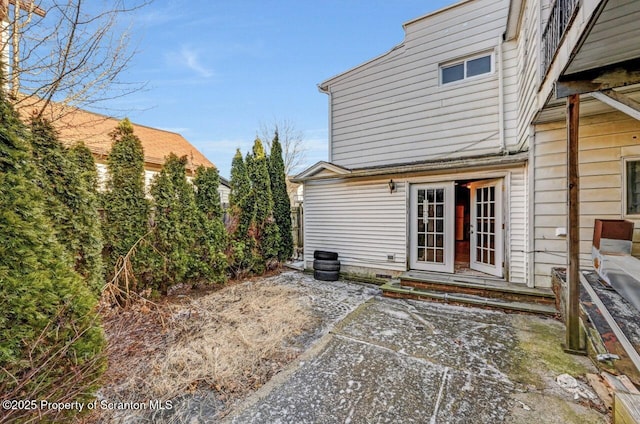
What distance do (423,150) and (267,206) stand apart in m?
4.18

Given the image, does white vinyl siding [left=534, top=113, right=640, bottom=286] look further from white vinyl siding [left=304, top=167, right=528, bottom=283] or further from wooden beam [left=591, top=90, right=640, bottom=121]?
wooden beam [left=591, top=90, right=640, bottom=121]

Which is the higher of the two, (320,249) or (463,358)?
(320,249)

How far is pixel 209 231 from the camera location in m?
5.79

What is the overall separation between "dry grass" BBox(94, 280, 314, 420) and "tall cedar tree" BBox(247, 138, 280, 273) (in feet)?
7.81

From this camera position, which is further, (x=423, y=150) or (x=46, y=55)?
(x=423, y=150)

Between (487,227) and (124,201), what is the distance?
671 centimetres

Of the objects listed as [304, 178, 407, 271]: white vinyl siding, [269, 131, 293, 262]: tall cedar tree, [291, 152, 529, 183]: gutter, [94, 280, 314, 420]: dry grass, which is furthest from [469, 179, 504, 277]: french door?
[269, 131, 293, 262]: tall cedar tree

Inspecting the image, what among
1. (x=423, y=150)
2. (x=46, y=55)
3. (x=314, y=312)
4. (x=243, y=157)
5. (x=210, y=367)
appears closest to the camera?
(x=210, y=367)

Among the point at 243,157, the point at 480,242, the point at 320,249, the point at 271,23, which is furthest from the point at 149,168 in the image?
the point at 480,242

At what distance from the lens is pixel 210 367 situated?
265 cm

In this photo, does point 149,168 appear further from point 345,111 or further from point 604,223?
point 604,223

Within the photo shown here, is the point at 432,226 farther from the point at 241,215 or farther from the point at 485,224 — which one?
the point at 241,215

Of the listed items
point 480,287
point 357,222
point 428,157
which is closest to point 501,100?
point 428,157

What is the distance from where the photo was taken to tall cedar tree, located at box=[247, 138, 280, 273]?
6984 millimetres
